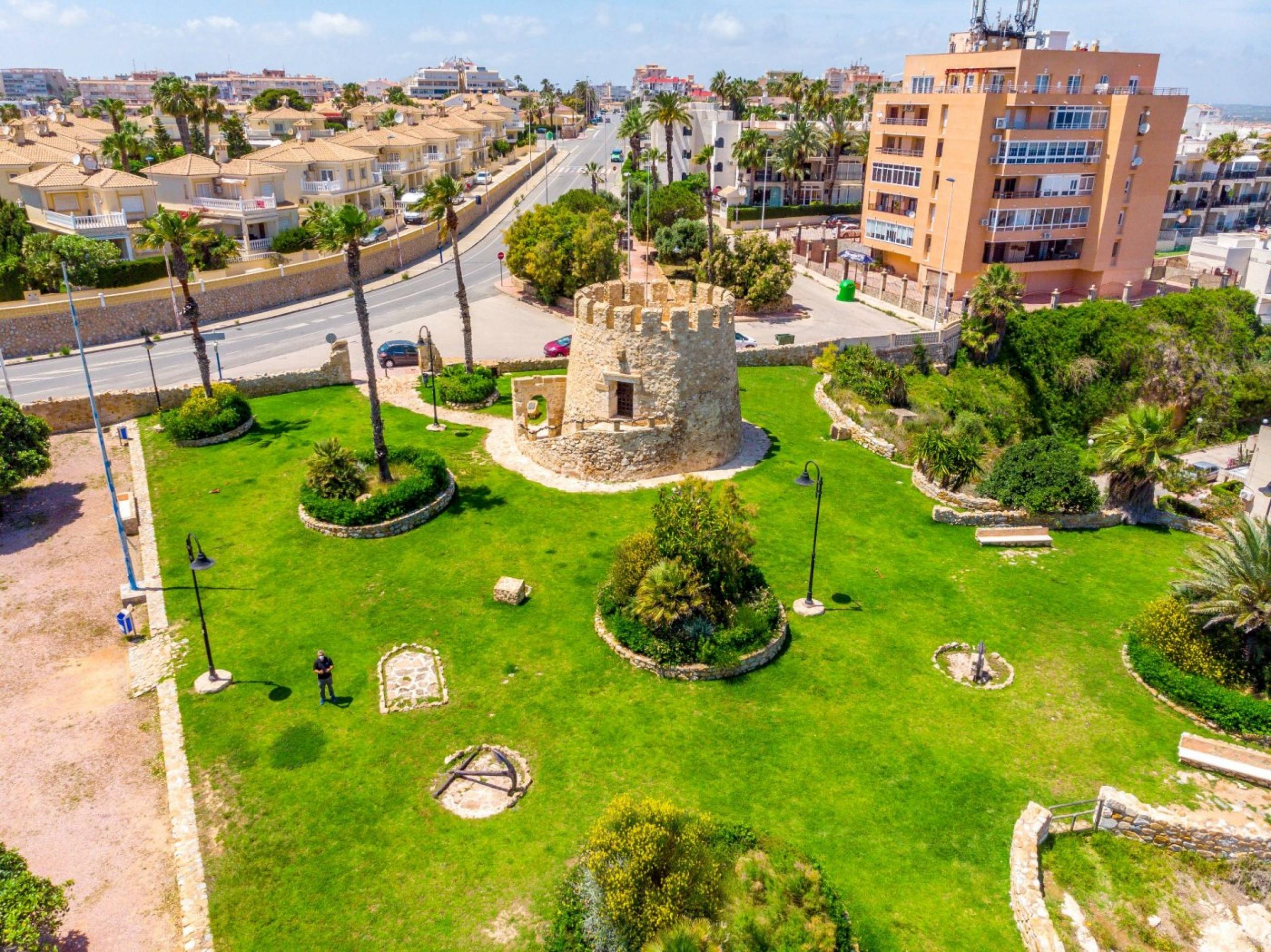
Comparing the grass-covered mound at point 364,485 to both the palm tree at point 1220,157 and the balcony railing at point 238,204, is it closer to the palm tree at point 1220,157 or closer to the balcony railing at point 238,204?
the balcony railing at point 238,204

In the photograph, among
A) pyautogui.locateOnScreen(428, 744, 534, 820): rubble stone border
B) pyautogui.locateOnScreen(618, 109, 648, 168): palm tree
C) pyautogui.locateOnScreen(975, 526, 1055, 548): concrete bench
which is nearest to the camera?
pyautogui.locateOnScreen(428, 744, 534, 820): rubble stone border

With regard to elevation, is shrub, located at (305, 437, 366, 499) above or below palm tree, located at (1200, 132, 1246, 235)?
below

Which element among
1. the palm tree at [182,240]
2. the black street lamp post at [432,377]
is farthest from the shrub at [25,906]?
the palm tree at [182,240]

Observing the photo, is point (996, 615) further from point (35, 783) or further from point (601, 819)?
point (35, 783)

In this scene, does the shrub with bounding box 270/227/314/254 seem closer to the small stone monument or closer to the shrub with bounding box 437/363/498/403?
the shrub with bounding box 437/363/498/403

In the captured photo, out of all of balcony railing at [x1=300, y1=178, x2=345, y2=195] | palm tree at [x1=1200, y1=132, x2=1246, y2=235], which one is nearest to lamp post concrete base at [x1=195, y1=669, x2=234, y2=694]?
balcony railing at [x1=300, y1=178, x2=345, y2=195]

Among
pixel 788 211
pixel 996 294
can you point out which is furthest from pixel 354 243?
pixel 788 211
